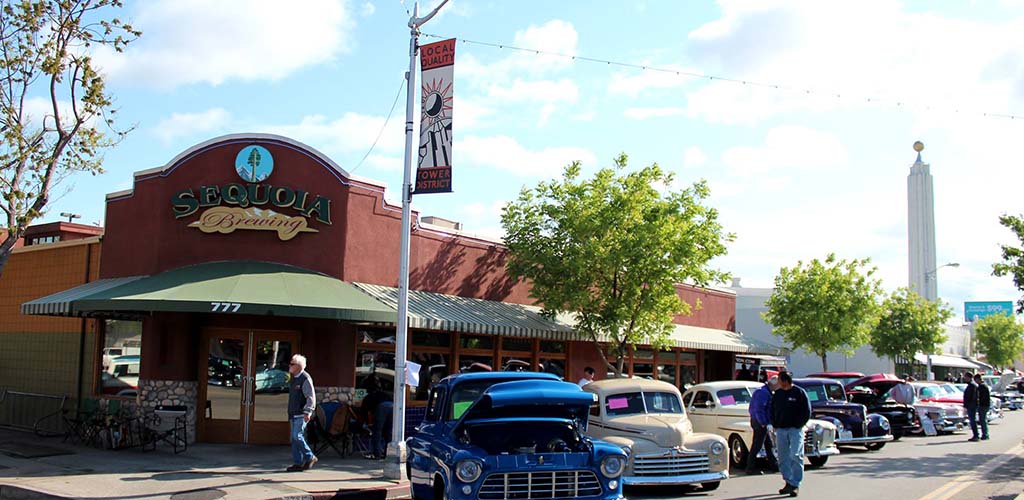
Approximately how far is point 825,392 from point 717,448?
25.5 feet

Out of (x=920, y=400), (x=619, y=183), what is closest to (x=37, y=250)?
(x=619, y=183)

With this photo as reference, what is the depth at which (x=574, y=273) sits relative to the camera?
19656 mm

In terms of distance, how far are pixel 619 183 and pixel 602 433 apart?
8.62m

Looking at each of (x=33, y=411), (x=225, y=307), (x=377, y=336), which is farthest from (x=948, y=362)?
(x=33, y=411)

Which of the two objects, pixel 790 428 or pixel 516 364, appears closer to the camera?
pixel 790 428

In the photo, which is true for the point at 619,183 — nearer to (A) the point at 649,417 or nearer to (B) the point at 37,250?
(A) the point at 649,417

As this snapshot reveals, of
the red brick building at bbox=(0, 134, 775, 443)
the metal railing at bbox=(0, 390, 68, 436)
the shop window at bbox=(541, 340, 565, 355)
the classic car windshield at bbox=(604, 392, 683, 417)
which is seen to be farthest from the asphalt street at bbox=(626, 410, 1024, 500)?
the metal railing at bbox=(0, 390, 68, 436)

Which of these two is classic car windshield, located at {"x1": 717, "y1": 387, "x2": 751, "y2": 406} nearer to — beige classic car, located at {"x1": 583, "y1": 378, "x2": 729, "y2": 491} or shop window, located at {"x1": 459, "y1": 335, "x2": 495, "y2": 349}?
beige classic car, located at {"x1": 583, "y1": 378, "x2": 729, "y2": 491}

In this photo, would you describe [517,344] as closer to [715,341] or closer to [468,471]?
[715,341]

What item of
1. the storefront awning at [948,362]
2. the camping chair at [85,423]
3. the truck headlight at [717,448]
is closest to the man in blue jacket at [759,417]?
the truck headlight at [717,448]

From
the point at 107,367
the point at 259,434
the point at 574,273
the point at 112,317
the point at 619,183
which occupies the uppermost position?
the point at 619,183

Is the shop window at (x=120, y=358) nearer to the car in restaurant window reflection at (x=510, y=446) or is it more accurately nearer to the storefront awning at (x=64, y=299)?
the storefront awning at (x=64, y=299)

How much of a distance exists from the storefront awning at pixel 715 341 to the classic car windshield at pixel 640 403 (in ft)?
32.5

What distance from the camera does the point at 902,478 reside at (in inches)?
543
